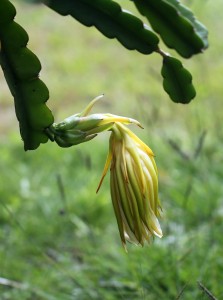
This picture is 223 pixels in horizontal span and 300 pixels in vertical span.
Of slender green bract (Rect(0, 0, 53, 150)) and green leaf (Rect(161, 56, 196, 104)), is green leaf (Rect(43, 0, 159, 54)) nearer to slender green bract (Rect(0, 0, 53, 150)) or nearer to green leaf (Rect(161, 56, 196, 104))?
green leaf (Rect(161, 56, 196, 104))

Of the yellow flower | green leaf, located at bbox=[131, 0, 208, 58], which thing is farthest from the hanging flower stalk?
green leaf, located at bbox=[131, 0, 208, 58]

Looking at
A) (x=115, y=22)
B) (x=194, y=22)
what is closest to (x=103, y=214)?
(x=194, y=22)

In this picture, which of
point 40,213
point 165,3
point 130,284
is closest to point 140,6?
point 165,3

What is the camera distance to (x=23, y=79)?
46.3 inches

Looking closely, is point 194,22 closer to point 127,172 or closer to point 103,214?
point 127,172

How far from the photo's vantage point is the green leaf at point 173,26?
143 centimetres

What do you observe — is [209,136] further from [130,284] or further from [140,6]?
[140,6]

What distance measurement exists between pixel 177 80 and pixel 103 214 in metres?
1.45

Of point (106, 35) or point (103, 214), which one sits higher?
point (106, 35)

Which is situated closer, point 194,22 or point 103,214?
point 194,22

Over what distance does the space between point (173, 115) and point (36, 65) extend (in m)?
3.31

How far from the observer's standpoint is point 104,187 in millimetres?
2984

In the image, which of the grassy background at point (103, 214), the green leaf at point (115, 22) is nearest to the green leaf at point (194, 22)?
the green leaf at point (115, 22)

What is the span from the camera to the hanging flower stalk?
1.13 meters
